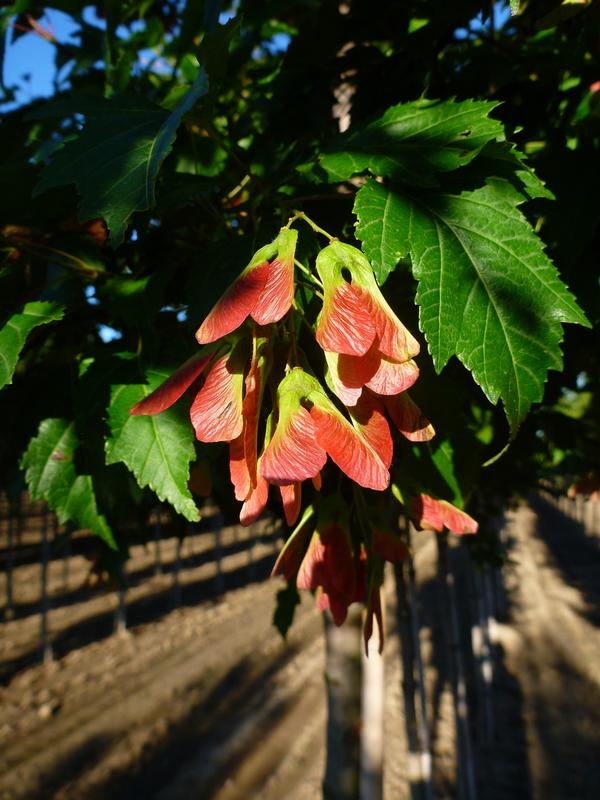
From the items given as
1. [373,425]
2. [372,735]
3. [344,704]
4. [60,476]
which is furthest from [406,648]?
[373,425]

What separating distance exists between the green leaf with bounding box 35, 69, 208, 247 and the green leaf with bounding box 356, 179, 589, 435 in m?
0.20

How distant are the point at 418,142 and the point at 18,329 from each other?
48 centimetres

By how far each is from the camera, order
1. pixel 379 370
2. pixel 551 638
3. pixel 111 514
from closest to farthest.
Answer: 1. pixel 379 370
2. pixel 111 514
3. pixel 551 638

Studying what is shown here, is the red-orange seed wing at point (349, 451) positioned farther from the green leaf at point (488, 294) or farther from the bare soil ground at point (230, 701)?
the bare soil ground at point (230, 701)

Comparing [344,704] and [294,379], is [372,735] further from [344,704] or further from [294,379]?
[294,379]

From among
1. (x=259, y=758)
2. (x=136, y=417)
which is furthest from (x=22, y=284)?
(x=259, y=758)

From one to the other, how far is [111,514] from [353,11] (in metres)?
0.96

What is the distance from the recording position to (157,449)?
2.50 ft

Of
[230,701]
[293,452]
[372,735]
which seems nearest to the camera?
[293,452]

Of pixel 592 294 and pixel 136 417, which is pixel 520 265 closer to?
pixel 592 294

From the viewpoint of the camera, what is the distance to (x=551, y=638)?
402 inches

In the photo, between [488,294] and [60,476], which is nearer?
[488,294]

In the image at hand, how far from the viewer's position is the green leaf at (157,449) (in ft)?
2.42

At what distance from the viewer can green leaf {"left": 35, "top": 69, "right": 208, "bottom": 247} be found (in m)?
0.63
